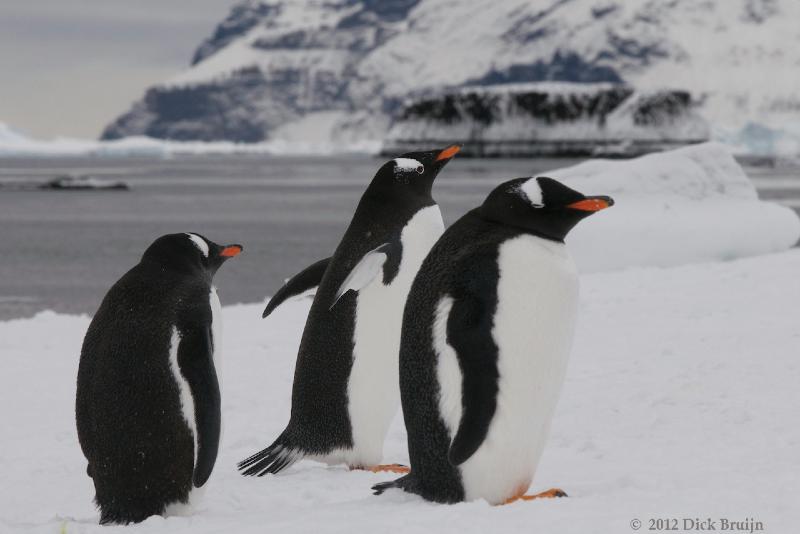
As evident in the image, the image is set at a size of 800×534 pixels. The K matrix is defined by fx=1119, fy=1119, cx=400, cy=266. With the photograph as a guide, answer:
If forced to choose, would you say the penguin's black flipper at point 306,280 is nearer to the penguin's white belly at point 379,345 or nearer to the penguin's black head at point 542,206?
the penguin's white belly at point 379,345

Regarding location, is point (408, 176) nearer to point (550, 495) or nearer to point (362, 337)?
point (362, 337)

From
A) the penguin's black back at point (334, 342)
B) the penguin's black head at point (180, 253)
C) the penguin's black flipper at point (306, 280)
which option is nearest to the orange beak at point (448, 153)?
the penguin's black back at point (334, 342)

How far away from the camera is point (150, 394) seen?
13.3ft

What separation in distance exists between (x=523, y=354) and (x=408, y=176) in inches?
52.8

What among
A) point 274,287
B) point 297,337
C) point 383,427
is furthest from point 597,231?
point 383,427

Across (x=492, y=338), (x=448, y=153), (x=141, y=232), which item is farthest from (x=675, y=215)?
(x=141, y=232)

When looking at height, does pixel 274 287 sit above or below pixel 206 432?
below

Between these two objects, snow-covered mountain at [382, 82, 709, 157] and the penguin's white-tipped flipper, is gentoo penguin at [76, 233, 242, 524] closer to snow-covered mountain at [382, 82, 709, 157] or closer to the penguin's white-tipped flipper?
the penguin's white-tipped flipper

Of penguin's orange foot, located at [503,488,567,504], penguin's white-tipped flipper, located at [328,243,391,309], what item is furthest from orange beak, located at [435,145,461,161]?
penguin's orange foot, located at [503,488,567,504]

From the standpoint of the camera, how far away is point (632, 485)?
419 centimetres

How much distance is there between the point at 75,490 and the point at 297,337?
149 inches

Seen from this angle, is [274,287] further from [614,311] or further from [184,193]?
[184,193]

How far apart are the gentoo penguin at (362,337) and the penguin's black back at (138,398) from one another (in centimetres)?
89

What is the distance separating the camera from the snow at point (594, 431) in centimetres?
354
